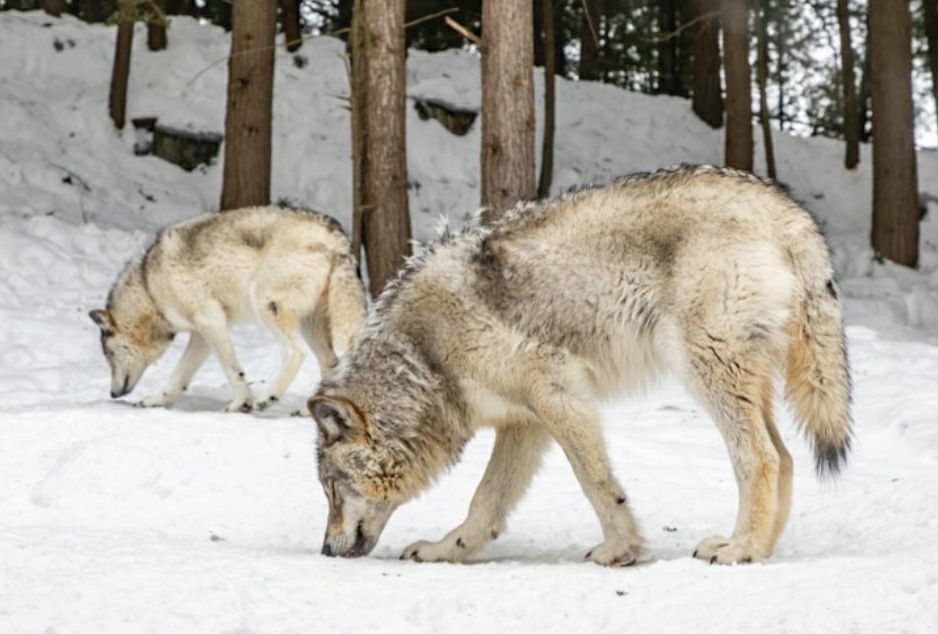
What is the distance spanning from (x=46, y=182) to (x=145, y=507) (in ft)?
44.2

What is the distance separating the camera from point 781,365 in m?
6.07

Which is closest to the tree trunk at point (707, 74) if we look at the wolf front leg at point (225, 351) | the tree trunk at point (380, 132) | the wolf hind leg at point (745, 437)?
the tree trunk at point (380, 132)

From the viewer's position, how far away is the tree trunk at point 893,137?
61.1 ft

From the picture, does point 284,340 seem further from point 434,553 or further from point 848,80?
point 848,80

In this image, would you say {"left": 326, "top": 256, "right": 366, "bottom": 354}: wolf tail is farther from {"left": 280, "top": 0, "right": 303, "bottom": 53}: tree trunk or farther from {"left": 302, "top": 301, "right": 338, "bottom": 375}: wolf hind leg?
{"left": 280, "top": 0, "right": 303, "bottom": 53}: tree trunk

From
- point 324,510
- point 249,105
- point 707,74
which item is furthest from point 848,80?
point 324,510

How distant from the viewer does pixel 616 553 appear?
6.07 metres

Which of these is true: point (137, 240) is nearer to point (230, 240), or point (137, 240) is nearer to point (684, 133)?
point (230, 240)

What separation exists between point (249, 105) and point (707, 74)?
1117 cm

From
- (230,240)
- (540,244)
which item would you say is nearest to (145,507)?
(540,244)

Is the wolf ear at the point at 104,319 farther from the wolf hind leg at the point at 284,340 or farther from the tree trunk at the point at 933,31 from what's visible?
the tree trunk at the point at 933,31

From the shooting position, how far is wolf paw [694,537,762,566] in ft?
18.9

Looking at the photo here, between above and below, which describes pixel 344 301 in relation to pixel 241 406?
above

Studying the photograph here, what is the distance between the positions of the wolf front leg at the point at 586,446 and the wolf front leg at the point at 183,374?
243 inches
